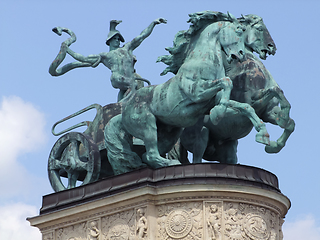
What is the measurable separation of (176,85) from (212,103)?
2.94ft

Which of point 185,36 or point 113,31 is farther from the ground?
point 113,31

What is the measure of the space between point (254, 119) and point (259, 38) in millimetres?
2856

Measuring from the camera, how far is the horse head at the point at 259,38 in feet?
80.2

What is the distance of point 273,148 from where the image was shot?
2342 cm

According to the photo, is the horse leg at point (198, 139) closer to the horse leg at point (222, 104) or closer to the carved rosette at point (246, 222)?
the horse leg at point (222, 104)

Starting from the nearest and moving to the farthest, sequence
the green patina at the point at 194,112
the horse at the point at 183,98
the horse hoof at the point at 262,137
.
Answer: the horse hoof at the point at 262,137 → the horse at the point at 183,98 → the green patina at the point at 194,112

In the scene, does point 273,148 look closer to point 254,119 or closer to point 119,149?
point 254,119

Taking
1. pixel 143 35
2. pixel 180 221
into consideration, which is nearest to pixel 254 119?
pixel 180 221

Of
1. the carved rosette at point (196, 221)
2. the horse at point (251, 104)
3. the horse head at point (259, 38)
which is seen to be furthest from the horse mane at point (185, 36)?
the carved rosette at point (196, 221)

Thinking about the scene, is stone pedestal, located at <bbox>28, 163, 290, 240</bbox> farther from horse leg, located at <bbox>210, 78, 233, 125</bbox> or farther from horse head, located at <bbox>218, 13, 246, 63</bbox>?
horse head, located at <bbox>218, 13, 246, 63</bbox>

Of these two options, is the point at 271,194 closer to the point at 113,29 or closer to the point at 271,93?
the point at 271,93

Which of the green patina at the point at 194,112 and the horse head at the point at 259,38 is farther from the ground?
the horse head at the point at 259,38

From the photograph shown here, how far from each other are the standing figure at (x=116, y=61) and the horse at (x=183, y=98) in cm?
223

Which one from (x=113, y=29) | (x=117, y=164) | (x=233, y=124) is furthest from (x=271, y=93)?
(x=113, y=29)
